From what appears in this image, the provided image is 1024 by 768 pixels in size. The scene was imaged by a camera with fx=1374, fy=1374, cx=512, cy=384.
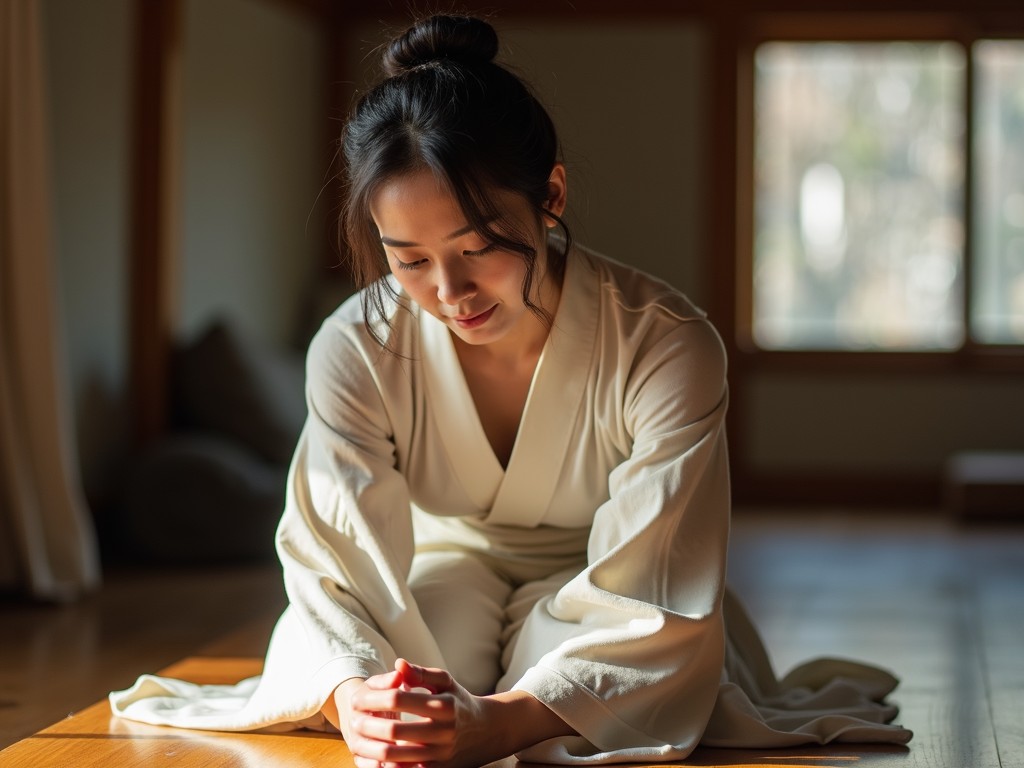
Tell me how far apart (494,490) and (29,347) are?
1.92 meters

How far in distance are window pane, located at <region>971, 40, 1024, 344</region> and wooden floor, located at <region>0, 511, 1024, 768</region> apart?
1402 mm

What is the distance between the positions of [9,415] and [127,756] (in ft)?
6.18

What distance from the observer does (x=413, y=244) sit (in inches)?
73.2

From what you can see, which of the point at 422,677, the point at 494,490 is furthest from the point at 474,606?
the point at 422,677

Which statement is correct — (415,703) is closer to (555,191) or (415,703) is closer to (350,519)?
(350,519)

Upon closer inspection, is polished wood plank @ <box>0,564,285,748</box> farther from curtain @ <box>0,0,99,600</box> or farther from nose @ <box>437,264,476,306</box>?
nose @ <box>437,264,476,306</box>

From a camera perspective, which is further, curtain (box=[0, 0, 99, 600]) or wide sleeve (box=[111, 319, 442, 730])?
curtain (box=[0, 0, 99, 600])

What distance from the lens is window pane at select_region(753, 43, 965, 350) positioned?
626 cm

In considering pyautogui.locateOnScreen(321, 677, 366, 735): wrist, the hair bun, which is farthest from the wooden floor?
the hair bun

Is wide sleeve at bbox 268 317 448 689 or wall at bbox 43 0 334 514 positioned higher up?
wall at bbox 43 0 334 514

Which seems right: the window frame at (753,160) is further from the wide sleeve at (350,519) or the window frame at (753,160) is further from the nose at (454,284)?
the nose at (454,284)

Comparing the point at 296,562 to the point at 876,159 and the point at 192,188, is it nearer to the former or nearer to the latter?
the point at 192,188

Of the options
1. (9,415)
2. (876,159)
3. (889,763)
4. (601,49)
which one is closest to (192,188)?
(9,415)

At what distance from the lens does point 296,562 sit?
2.09 metres
